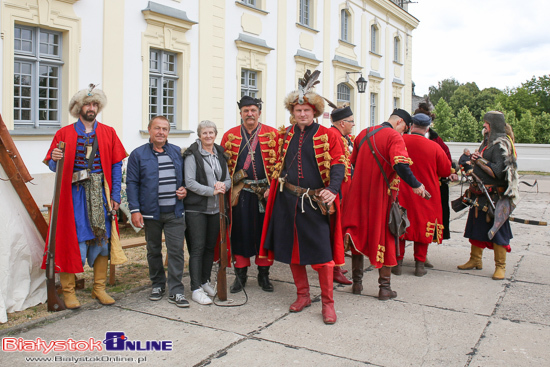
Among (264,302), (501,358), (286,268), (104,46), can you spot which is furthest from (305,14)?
(501,358)

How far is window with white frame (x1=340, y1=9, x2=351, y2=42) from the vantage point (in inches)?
825

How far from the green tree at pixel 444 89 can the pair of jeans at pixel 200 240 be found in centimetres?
8581

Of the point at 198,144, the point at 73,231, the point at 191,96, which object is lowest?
the point at 73,231

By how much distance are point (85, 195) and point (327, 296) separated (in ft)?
7.39

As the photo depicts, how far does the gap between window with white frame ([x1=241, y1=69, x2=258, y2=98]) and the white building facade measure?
0.10ft

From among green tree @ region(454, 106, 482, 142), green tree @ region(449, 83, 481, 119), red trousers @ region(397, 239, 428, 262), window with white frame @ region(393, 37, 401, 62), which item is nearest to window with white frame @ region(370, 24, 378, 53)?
window with white frame @ region(393, 37, 401, 62)

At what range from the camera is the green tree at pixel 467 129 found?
34969 millimetres

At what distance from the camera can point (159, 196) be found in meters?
4.89

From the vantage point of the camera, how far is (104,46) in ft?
34.9

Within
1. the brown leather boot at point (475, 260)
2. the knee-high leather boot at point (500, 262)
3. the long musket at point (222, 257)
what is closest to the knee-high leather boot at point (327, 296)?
the long musket at point (222, 257)

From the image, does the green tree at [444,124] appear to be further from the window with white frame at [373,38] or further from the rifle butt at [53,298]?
the rifle butt at [53,298]

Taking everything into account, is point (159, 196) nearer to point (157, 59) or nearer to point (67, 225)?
point (67, 225)

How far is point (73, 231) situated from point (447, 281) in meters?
3.87

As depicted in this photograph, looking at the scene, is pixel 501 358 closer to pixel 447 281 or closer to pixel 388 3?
pixel 447 281
